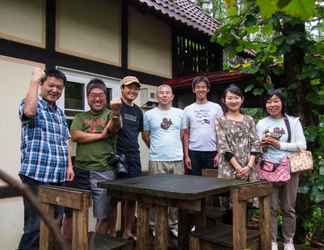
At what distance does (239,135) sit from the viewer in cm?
363

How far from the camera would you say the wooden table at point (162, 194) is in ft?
8.70

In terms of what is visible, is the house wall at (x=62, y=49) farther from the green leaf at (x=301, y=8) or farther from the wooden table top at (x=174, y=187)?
the green leaf at (x=301, y=8)

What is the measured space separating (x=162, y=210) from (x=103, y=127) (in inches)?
41.6

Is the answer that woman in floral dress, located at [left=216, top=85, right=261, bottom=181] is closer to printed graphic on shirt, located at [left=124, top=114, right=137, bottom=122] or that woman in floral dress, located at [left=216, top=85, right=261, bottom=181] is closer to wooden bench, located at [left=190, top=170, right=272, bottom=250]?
wooden bench, located at [left=190, top=170, right=272, bottom=250]

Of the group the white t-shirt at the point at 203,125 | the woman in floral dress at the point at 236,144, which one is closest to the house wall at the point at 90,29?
the white t-shirt at the point at 203,125

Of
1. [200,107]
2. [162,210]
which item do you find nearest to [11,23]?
[200,107]

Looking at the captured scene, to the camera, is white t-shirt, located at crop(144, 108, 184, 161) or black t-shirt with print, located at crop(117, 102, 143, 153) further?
white t-shirt, located at crop(144, 108, 184, 161)

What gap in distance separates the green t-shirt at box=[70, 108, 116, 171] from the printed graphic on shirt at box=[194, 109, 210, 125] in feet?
3.99

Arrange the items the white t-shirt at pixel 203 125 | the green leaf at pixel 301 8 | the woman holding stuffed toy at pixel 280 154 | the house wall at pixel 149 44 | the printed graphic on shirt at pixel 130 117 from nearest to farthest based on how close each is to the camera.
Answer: the green leaf at pixel 301 8, the woman holding stuffed toy at pixel 280 154, the printed graphic on shirt at pixel 130 117, the white t-shirt at pixel 203 125, the house wall at pixel 149 44

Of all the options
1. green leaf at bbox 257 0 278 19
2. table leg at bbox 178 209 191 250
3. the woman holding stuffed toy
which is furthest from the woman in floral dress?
green leaf at bbox 257 0 278 19

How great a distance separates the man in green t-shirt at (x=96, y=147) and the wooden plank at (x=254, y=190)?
1.32 meters

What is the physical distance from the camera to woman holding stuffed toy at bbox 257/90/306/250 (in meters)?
3.69

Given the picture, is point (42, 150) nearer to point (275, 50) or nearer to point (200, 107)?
point (200, 107)

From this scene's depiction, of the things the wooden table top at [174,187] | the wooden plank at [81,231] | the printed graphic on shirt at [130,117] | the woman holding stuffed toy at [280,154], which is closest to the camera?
the wooden plank at [81,231]
